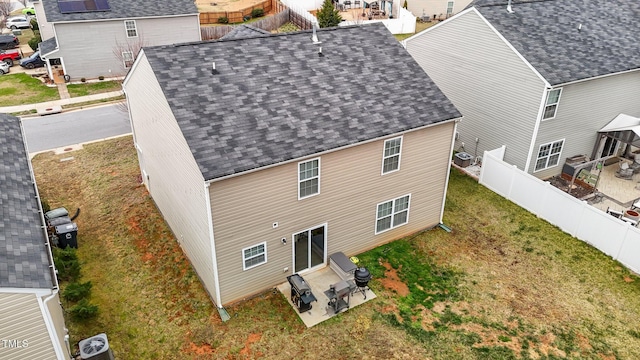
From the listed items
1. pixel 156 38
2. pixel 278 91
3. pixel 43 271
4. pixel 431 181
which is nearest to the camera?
pixel 43 271

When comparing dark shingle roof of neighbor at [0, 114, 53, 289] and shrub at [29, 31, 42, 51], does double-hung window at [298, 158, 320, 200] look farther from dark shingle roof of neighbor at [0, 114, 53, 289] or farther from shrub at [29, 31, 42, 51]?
shrub at [29, 31, 42, 51]

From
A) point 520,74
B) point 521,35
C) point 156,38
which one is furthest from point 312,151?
point 156,38

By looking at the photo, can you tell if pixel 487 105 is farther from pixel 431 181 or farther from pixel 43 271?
pixel 43 271

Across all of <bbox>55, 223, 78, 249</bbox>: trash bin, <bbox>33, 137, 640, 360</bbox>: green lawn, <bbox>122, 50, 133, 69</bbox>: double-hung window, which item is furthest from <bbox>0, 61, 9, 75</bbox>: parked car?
<bbox>55, 223, 78, 249</bbox>: trash bin

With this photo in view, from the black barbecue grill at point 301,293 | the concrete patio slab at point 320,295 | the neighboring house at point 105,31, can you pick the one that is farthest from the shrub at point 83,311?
the neighboring house at point 105,31

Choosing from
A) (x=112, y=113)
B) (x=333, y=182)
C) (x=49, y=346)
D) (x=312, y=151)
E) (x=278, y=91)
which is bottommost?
(x=112, y=113)

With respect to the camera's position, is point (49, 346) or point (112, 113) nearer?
point (49, 346)
